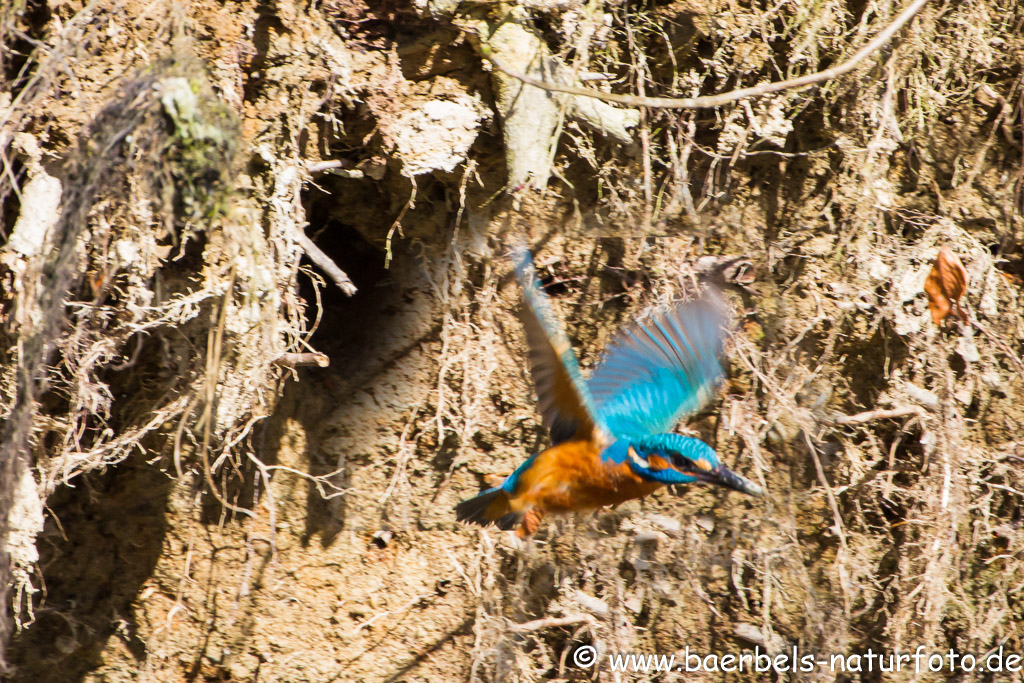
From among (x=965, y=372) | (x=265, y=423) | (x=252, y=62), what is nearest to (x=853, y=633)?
(x=965, y=372)

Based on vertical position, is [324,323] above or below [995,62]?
below

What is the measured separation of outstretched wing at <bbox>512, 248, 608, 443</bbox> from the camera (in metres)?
1.73

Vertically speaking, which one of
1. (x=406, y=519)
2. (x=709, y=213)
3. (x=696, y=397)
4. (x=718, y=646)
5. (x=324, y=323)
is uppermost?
(x=709, y=213)

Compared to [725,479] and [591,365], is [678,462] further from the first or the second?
[591,365]

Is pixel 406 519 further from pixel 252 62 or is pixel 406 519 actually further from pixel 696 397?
pixel 252 62

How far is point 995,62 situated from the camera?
2.37m

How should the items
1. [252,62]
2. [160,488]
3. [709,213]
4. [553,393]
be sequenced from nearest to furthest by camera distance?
[553,393]
[252,62]
[160,488]
[709,213]

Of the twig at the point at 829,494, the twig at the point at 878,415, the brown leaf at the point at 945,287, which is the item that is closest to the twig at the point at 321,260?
the twig at the point at 829,494

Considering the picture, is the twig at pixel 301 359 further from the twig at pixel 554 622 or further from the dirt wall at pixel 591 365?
the twig at pixel 554 622

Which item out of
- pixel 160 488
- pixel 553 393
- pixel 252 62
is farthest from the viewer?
pixel 160 488

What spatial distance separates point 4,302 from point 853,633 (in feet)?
8.17

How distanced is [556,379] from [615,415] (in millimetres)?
335

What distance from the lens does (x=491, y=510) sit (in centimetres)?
216

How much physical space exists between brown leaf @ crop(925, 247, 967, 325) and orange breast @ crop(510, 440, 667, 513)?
109cm
